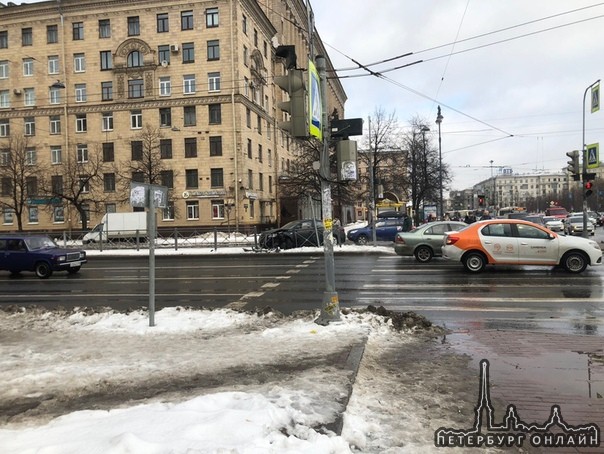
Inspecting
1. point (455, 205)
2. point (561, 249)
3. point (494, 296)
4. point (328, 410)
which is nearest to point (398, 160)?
point (561, 249)

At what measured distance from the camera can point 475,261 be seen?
1430cm

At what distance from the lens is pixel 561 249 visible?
1378cm

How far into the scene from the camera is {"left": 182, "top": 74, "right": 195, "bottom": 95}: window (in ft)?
147

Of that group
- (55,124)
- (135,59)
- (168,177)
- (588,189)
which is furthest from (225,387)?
(55,124)

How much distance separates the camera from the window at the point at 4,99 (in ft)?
159

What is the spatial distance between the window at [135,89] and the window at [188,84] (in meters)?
4.31

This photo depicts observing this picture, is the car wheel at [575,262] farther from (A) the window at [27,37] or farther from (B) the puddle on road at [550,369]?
(A) the window at [27,37]

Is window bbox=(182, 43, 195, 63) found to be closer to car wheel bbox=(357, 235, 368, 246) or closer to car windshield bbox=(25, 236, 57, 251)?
car wheel bbox=(357, 235, 368, 246)

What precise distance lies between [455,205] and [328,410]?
399ft

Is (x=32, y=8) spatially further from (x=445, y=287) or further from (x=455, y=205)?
(x=455, y=205)

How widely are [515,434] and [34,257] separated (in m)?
17.6

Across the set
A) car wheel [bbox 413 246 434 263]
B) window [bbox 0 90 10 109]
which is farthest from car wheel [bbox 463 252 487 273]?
window [bbox 0 90 10 109]

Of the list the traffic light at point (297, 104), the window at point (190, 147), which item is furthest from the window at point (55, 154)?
the traffic light at point (297, 104)

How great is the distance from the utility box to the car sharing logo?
410cm
